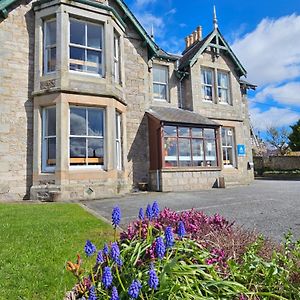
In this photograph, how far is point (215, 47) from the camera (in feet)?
59.6

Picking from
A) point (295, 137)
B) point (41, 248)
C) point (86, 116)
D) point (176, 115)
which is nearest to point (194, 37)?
point (176, 115)

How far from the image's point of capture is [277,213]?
6.97m

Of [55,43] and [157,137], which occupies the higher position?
[55,43]

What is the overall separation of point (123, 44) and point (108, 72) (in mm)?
2777

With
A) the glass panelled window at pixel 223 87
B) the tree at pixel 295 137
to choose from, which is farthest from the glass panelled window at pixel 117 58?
the tree at pixel 295 137

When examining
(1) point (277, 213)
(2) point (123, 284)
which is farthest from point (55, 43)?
(2) point (123, 284)

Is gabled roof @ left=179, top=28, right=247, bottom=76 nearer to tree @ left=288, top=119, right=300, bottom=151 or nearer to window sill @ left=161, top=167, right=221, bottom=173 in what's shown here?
window sill @ left=161, top=167, right=221, bottom=173

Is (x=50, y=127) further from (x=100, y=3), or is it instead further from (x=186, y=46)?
(x=186, y=46)

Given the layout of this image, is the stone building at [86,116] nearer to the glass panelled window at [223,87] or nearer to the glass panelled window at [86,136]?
the glass panelled window at [86,136]

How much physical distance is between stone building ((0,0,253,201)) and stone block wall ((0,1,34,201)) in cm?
4

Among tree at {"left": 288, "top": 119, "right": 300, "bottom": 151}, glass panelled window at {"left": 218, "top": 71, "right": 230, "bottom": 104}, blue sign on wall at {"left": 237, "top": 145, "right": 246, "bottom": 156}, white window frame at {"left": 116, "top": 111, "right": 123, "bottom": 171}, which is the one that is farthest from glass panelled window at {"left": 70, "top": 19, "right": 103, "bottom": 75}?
tree at {"left": 288, "top": 119, "right": 300, "bottom": 151}

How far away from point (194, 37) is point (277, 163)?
1660 cm

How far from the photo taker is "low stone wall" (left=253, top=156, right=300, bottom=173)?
2855 centimetres

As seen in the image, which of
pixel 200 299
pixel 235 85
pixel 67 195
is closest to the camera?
pixel 200 299
